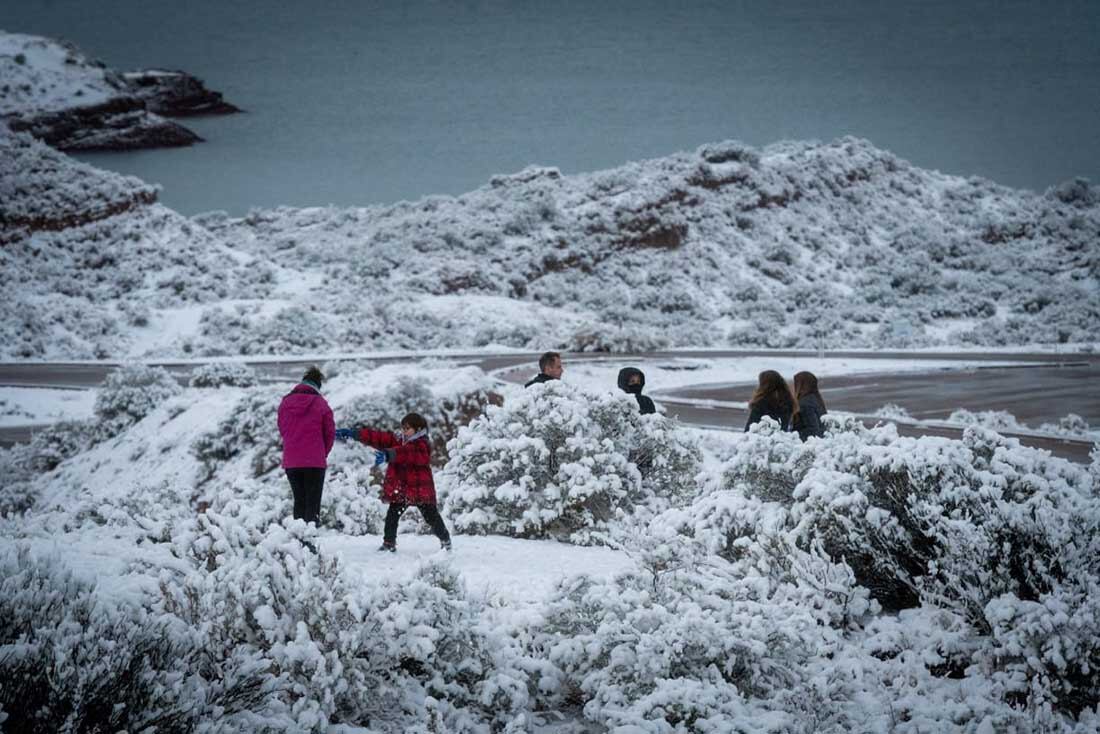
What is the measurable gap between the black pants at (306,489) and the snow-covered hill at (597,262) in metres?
27.9

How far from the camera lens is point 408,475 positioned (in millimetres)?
7703

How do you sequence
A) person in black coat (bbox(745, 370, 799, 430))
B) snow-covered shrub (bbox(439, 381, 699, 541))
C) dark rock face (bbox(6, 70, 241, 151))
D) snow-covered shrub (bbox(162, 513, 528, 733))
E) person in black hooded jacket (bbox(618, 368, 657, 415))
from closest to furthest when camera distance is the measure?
snow-covered shrub (bbox(162, 513, 528, 733)) → snow-covered shrub (bbox(439, 381, 699, 541)) → person in black coat (bbox(745, 370, 799, 430)) → person in black hooded jacket (bbox(618, 368, 657, 415)) → dark rock face (bbox(6, 70, 241, 151))

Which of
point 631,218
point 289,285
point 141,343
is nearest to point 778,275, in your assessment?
point 631,218

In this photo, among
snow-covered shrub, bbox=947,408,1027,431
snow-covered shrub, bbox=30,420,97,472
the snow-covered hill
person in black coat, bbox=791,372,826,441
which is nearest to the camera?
person in black coat, bbox=791,372,826,441

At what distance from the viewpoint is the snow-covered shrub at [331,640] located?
404cm

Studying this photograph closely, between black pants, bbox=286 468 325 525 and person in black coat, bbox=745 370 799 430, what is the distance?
13.7 feet

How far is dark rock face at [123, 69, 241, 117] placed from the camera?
183 ft

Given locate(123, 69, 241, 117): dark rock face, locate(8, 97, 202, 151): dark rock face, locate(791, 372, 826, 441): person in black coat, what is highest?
locate(123, 69, 241, 117): dark rock face

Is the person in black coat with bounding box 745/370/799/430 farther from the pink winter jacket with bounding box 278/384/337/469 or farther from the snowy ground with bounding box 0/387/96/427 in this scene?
the snowy ground with bounding box 0/387/96/427

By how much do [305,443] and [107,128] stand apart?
5784 cm

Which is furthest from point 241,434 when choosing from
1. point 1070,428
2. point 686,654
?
point 1070,428

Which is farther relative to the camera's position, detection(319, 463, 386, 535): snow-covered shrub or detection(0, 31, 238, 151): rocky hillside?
detection(0, 31, 238, 151): rocky hillside

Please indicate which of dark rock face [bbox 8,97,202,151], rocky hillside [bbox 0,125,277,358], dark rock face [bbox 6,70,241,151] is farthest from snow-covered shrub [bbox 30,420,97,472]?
dark rock face [bbox 8,97,202,151]

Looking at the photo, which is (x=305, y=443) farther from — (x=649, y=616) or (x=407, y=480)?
(x=649, y=616)
